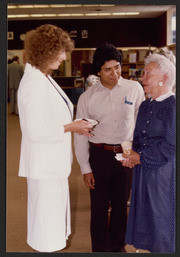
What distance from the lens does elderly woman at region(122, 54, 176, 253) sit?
1917 mm

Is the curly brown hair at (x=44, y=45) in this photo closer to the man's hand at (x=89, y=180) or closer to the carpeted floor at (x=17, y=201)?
the carpeted floor at (x=17, y=201)

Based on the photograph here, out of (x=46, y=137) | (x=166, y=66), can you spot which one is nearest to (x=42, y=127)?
(x=46, y=137)

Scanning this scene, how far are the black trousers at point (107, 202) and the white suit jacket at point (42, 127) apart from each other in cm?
28

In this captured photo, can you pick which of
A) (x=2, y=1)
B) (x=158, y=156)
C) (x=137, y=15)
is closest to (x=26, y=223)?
(x=158, y=156)

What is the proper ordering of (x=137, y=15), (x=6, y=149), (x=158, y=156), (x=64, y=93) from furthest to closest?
(x=137, y=15) → (x=6, y=149) → (x=64, y=93) → (x=158, y=156)

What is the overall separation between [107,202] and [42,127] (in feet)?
2.84

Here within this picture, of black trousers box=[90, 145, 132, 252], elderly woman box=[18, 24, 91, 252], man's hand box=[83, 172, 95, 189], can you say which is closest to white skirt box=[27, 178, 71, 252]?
elderly woman box=[18, 24, 91, 252]

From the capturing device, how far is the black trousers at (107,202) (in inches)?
88.0

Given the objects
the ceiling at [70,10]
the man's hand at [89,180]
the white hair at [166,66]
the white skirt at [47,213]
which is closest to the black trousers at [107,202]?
the man's hand at [89,180]

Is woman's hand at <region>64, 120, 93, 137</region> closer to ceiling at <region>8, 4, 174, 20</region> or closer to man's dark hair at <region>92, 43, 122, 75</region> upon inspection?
man's dark hair at <region>92, 43, 122, 75</region>

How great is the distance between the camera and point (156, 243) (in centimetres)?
206

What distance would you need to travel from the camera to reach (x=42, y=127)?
1897 millimetres

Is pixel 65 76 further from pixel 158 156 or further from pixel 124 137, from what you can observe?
pixel 158 156

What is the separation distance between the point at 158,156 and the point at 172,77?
1.75 feet
